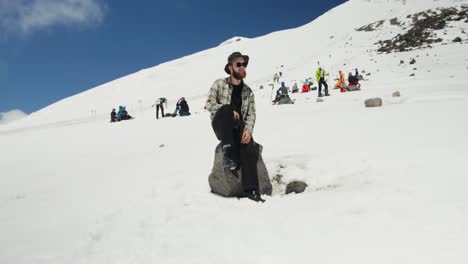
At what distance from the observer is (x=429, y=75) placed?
1895 centimetres

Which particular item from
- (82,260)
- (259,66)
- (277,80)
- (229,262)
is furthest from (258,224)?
(259,66)

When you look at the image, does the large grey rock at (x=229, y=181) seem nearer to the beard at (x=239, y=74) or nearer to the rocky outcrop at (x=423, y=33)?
the beard at (x=239, y=74)

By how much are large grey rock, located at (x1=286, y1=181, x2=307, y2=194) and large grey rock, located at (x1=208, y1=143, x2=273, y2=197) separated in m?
0.26

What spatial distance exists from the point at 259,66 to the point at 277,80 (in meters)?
13.9

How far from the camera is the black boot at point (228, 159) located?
400 centimetres

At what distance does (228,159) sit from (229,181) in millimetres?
302

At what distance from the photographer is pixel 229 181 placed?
13.2 feet

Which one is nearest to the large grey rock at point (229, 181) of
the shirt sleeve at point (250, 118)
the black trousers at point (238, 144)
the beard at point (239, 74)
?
the black trousers at point (238, 144)

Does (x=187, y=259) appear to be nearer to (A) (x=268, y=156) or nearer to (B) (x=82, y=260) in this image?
(B) (x=82, y=260)

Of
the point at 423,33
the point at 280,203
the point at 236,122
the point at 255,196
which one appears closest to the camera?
the point at 280,203

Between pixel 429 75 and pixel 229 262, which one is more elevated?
pixel 429 75

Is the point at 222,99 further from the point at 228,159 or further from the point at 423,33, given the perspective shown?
the point at 423,33

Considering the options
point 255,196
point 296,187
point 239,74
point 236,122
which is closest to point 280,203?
point 255,196

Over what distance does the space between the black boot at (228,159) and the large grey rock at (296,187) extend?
0.85 m
